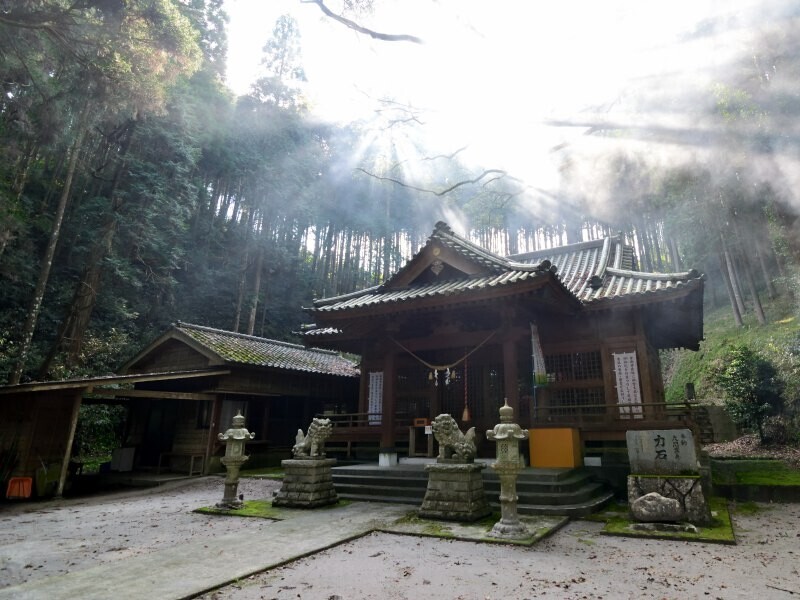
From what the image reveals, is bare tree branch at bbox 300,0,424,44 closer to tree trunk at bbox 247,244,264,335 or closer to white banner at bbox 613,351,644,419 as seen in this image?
white banner at bbox 613,351,644,419

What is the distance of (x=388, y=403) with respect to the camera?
1152 centimetres

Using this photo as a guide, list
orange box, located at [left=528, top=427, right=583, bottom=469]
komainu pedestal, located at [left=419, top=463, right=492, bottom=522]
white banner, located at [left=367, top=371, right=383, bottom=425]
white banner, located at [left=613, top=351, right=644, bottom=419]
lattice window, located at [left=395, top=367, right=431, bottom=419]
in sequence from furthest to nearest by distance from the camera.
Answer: white banner, located at [left=367, top=371, right=383, bottom=425]
lattice window, located at [left=395, top=367, right=431, bottom=419]
white banner, located at [left=613, top=351, right=644, bottom=419]
orange box, located at [left=528, top=427, right=583, bottom=469]
komainu pedestal, located at [left=419, top=463, right=492, bottom=522]

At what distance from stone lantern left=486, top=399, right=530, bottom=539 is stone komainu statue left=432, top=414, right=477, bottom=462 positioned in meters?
0.82

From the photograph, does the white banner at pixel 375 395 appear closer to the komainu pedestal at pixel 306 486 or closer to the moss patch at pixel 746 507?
the komainu pedestal at pixel 306 486

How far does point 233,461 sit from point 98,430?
575 inches

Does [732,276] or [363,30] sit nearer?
[363,30]

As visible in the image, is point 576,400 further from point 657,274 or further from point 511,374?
point 657,274

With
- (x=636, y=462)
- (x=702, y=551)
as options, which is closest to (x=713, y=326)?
(x=636, y=462)

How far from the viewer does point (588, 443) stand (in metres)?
9.96

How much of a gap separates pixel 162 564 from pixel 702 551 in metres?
6.17

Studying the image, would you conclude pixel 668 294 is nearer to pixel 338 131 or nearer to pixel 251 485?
pixel 251 485

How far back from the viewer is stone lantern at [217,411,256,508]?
814 centimetres

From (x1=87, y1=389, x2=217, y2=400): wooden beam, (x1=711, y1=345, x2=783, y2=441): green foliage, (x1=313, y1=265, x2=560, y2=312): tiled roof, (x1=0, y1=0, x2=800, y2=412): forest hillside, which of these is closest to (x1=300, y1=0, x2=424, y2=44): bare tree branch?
(x1=0, y1=0, x2=800, y2=412): forest hillside

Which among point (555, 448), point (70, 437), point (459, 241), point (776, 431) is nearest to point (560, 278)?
point (459, 241)
